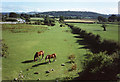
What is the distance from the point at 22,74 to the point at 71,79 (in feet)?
20.1

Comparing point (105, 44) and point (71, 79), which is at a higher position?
point (105, 44)

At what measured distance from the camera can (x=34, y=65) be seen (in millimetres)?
17141

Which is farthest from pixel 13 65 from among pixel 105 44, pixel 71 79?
pixel 105 44

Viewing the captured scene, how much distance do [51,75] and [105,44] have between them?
14607 mm

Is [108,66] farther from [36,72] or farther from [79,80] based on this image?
[36,72]

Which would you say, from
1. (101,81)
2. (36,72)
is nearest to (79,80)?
(101,81)

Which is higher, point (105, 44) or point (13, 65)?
point (105, 44)

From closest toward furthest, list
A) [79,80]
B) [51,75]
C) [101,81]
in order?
[101,81], [79,80], [51,75]

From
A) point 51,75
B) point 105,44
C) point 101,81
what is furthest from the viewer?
point 105,44

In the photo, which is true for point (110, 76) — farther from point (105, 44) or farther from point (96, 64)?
point (105, 44)

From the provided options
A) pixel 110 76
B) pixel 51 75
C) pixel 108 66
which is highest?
pixel 108 66

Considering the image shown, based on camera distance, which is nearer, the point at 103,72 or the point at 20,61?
the point at 103,72

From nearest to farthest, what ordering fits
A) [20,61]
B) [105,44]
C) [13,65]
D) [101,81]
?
1. [101,81]
2. [13,65]
3. [20,61]
4. [105,44]

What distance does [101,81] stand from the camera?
12.0m
